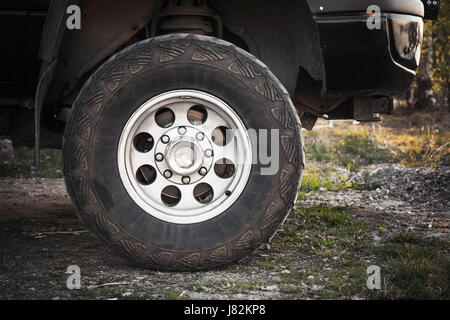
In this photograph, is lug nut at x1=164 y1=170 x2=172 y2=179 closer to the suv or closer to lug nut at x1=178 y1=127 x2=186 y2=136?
the suv

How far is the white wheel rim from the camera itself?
2822mm

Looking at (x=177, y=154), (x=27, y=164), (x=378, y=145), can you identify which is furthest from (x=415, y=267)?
(x=27, y=164)

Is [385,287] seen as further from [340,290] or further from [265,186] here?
[265,186]

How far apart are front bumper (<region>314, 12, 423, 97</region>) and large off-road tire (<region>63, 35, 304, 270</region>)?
0.39 metres

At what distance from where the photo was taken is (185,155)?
2.87 meters

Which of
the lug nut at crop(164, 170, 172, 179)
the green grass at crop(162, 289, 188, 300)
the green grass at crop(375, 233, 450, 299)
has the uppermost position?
the lug nut at crop(164, 170, 172, 179)

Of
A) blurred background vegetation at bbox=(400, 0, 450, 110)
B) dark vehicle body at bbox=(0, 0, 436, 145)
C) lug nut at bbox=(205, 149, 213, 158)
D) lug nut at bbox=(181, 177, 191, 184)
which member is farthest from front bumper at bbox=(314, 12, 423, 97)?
blurred background vegetation at bbox=(400, 0, 450, 110)

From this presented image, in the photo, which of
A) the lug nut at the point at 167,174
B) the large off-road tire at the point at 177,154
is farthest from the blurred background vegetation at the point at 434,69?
the lug nut at the point at 167,174

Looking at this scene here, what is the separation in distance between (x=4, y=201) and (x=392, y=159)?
14.3 feet

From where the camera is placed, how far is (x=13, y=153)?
668cm

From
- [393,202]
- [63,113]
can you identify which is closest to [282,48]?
[63,113]

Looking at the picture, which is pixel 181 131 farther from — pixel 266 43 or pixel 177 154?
pixel 266 43

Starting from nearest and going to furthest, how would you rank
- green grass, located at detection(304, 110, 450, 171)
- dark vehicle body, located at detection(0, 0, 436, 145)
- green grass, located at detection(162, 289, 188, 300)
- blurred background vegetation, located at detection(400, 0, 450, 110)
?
green grass, located at detection(162, 289, 188, 300), dark vehicle body, located at detection(0, 0, 436, 145), green grass, located at detection(304, 110, 450, 171), blurred background vegetation, located at detection(400, 0, 450, 110)

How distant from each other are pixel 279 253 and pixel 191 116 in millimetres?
1022
